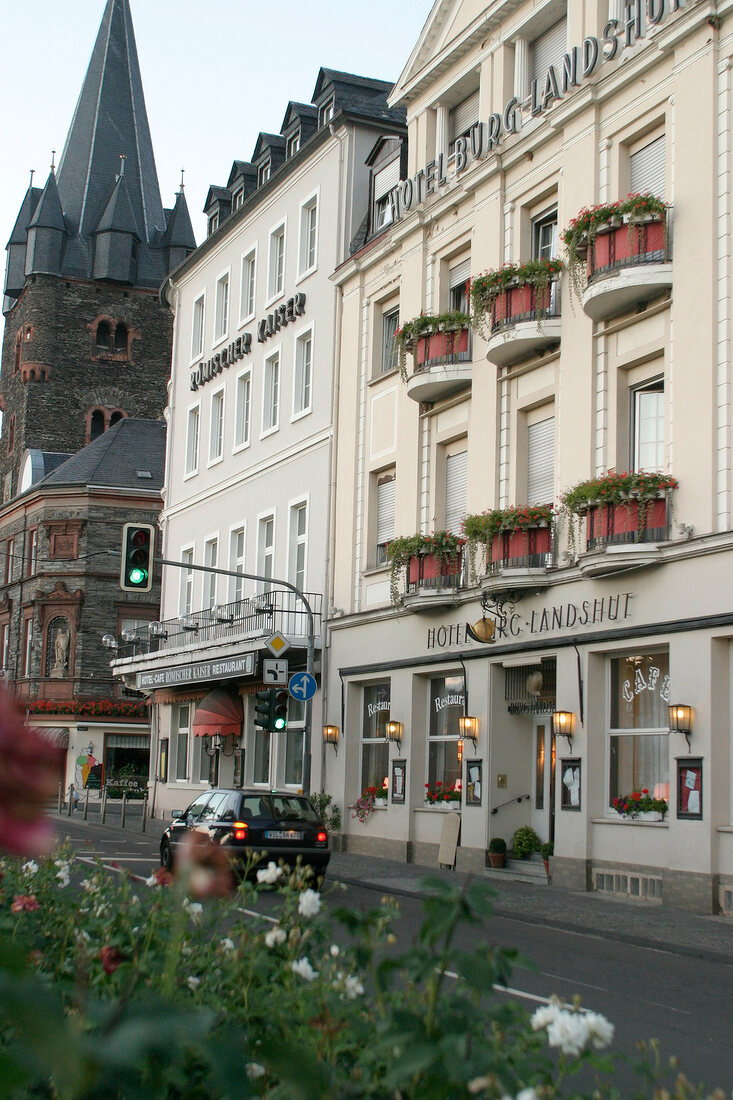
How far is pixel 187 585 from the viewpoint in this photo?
128ft

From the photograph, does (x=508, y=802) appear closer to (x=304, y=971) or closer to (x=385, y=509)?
(x=385, y=509)

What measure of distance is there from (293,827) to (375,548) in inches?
377

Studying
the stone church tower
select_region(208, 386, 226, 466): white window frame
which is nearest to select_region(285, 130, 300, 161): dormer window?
select_region(208, 386, 226, 466): white window frame

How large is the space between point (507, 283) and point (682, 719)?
8.02 metres

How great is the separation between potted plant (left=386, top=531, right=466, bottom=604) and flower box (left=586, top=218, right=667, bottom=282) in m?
5.82

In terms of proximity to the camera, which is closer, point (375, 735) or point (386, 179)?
point (375, 735)

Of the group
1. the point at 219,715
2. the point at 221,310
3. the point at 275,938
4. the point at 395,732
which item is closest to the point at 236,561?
the point at 219,715

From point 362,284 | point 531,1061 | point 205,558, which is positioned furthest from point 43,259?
point 531,1061

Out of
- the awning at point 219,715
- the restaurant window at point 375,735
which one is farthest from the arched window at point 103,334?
the restaurant window at point 375,735

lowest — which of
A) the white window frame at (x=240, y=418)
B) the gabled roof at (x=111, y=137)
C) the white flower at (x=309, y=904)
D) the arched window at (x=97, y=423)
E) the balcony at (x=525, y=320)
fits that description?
the white flower at (x=309, y=904)

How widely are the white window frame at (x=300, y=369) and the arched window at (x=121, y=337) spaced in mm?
46962

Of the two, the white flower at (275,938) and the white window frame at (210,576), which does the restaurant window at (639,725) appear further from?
the white window frame at (210,576)

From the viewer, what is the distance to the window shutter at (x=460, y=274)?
25109 millimetres

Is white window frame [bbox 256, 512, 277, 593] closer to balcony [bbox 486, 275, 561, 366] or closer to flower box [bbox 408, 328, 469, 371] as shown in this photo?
flower box [bbox 408, 328, 469, 371]
